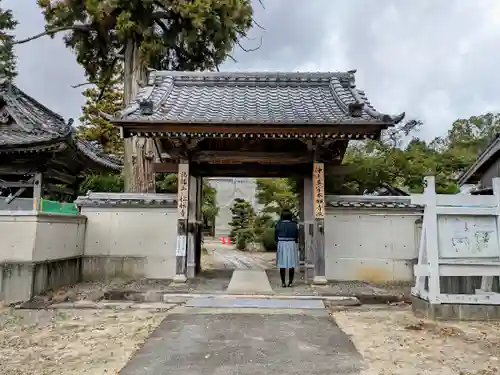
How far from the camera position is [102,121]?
20.4 m

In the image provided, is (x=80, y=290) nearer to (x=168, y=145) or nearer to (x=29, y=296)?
(x=29, y=296)

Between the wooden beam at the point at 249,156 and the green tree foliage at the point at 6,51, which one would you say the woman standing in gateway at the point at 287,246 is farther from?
the green tree foliage at the point at 6,51

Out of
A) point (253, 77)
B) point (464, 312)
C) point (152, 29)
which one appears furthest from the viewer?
point (152, 29)

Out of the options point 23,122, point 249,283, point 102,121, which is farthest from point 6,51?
point 249,283

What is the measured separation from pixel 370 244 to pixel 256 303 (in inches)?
148

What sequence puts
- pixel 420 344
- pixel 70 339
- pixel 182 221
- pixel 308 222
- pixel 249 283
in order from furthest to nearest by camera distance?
pixel 308 222, pixel 182 221, pixel 249 283, pixel 70 339, pixel 420 344

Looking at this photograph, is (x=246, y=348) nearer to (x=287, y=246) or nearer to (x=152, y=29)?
(x=287, y=246)

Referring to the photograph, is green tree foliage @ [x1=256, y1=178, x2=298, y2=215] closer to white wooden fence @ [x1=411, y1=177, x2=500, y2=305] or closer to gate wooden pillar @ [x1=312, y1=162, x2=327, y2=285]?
gate wooden pillar @ [x1=312, y1=162, x2=327, y2=285]

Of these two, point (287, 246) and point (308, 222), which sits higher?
point (308, 222)

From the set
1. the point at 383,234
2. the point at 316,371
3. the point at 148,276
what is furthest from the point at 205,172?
the point at 316,371

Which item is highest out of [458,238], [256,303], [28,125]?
[28,125]

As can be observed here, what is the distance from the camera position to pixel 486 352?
4145 millimetres

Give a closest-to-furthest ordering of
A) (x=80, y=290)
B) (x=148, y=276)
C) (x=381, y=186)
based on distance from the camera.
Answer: (x=80, y=290)
(x=148, y=276)
(x=381, y=186)

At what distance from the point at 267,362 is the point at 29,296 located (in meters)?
5.06
